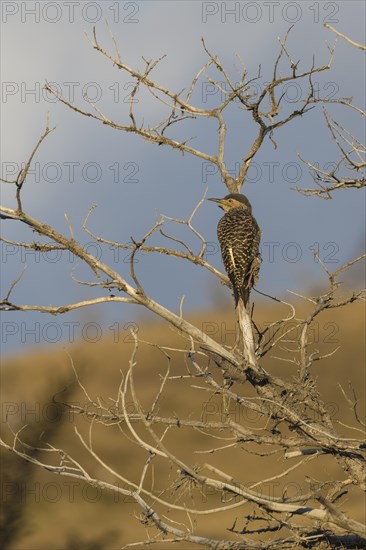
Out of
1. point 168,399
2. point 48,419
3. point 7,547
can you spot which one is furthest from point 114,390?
point 7,547

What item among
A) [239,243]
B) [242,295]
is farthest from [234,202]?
[242,295]

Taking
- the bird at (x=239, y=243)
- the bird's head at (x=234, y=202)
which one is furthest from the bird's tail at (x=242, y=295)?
the bird's head at (x=234, y=202)

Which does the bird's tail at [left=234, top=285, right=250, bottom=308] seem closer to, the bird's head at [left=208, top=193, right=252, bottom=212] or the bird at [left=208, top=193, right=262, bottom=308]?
the bird at [left=208, top=193, right=262, bottom=308]

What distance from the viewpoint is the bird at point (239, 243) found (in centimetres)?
986

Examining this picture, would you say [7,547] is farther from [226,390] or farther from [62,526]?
[226,390]

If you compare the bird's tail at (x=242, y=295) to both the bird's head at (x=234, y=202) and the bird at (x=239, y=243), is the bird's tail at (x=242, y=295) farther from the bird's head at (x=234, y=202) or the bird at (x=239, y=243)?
the bird's head at (x=234, y=202)

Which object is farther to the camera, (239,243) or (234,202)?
(234,202)

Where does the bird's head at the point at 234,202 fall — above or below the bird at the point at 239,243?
above

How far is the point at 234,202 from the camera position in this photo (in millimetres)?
10539

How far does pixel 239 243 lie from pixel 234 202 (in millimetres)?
634

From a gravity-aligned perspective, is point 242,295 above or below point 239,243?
below

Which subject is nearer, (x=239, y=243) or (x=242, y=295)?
(x=242, y=295)

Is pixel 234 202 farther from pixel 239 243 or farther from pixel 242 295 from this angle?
pixel 242 295

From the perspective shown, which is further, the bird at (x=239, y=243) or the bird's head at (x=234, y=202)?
the bird's head at (x=234, y=202)
